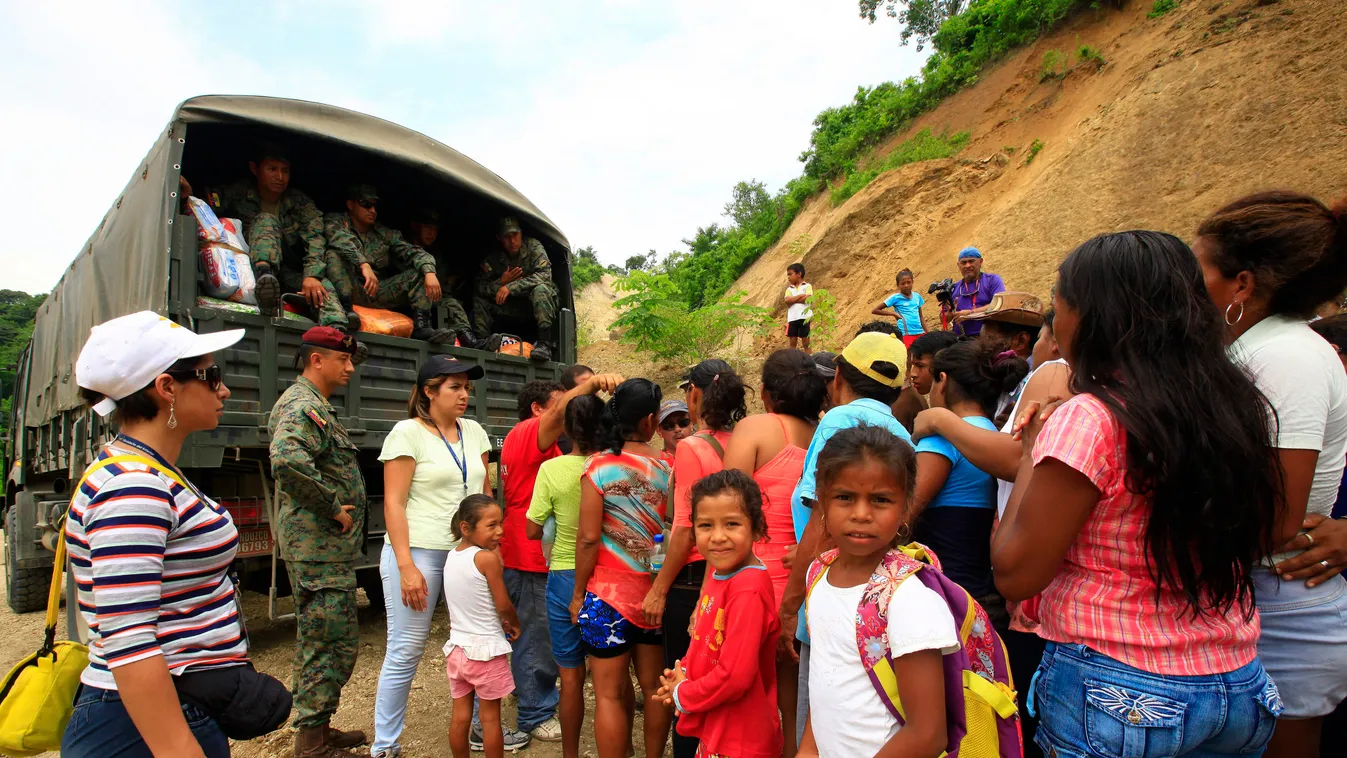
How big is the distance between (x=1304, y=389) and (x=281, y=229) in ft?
17.3

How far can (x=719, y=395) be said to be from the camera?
112 inches

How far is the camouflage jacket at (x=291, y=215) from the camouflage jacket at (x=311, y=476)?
73.4 inches

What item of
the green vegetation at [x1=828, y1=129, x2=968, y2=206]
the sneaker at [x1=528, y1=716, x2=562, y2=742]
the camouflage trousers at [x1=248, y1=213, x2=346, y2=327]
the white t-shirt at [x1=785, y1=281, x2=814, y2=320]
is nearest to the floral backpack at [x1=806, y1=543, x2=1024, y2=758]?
the sneaker at [x1=528, y1=716, x2=562, y2=742]

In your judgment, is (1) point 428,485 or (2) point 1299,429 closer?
(2) point 1299,429

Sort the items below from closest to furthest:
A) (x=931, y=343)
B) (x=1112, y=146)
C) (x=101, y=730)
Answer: (x=101, y=730) → (x=931, y=343) → (x=1112, y=146)

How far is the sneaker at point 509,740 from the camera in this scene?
130 inches

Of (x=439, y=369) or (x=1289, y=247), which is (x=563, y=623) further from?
(x=1289, y=247)

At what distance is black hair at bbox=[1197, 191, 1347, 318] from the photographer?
154 centimetres

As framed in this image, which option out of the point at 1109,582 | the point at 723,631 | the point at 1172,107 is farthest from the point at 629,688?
the point at 1172,107

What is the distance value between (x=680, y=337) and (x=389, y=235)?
7.44 m

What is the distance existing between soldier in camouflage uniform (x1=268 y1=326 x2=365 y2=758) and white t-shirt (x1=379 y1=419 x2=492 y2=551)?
0.25m

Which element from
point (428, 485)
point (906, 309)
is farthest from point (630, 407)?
point (906, 309)

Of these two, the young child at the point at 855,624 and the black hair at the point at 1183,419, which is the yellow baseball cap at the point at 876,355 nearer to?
the young child at the point at 855,624

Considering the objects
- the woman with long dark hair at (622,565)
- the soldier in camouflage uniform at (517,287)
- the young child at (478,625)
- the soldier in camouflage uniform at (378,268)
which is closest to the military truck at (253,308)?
the soldier in camouflage uniform at (517,287)
